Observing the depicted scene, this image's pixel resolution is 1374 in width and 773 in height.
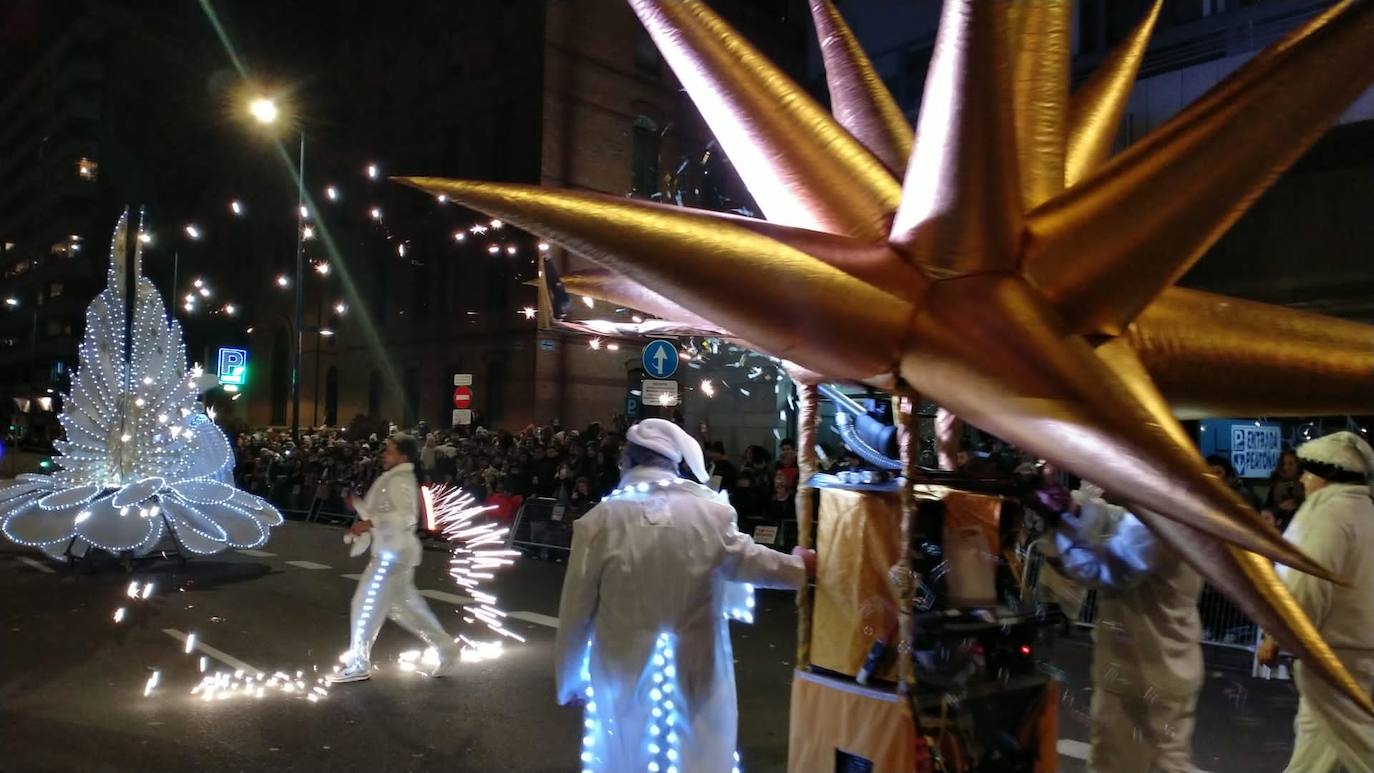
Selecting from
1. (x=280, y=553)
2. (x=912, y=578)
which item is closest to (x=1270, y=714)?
(x=912, y=578)

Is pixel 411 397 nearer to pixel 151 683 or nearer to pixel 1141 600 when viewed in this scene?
pixel 151 683

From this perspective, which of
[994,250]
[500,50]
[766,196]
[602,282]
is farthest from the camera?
[500,50]

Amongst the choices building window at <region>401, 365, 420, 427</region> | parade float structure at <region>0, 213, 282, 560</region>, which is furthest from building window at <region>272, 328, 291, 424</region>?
parade float structure at <region>0, 213, 282, 560</region>

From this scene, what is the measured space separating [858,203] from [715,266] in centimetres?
60

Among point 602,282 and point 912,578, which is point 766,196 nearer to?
point 602,282

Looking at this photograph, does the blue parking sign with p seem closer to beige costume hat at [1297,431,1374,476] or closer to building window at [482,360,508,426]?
building window at [482,360,508,426]

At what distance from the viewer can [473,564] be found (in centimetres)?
1416

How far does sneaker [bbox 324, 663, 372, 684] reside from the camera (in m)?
7.29

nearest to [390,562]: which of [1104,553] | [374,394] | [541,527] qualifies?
[1104,553]

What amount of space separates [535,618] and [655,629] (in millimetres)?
6942

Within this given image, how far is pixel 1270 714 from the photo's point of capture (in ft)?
22.8

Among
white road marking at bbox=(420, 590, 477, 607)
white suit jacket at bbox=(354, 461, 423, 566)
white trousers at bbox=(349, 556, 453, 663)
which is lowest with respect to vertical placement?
white road marking at bbox=(420, 590, 477, 607)

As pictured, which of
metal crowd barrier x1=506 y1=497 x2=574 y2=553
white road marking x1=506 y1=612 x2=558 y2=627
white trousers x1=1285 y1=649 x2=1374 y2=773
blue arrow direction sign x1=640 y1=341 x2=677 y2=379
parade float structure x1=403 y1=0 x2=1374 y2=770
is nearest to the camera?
parade float structure x1=403 y1=0 x2=1374 y2=770

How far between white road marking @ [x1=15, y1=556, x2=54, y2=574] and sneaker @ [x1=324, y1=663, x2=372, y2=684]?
821 centimetres
